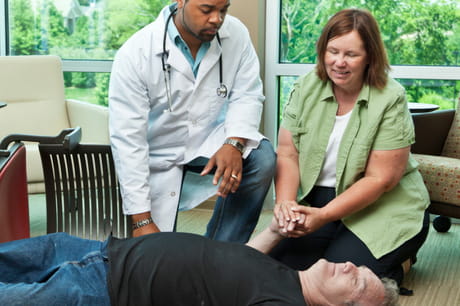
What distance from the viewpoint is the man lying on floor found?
1662mm

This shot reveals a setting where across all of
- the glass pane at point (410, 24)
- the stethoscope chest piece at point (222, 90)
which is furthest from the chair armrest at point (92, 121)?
the stethoscope chest piece at point (222, 90)

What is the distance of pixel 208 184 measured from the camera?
2.45 m

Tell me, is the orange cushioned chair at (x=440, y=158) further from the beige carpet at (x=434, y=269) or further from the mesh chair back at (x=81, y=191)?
the mesh chair back at (x=81, y=191)

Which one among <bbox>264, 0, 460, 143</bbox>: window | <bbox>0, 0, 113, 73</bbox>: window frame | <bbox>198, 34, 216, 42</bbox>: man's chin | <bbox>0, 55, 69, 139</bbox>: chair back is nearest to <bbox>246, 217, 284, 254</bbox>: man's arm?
<bbox>198, 34, 216, 42</bbox>: man's chin

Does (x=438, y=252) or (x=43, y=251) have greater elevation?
(x=43, y=251)

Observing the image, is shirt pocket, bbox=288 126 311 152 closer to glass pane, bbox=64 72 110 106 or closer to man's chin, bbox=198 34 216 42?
man's chin, bbox=198 34 216 42

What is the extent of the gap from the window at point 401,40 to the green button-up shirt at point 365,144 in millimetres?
1211

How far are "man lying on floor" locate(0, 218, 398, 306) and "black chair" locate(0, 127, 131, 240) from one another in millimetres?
698

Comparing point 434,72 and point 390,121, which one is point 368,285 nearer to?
point 390,121

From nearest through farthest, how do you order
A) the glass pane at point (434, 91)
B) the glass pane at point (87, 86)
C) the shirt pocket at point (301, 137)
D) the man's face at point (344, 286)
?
the man's face at point (344, 286), the shirt pocket at point (301, 137), the glass pane at point (434, 91), the glass pane at point (87, 86)

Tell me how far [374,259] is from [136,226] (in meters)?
0.81

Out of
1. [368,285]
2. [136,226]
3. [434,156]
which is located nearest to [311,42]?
[434,156]

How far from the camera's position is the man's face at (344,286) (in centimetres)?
179

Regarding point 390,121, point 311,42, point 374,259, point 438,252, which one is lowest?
point 438,252
